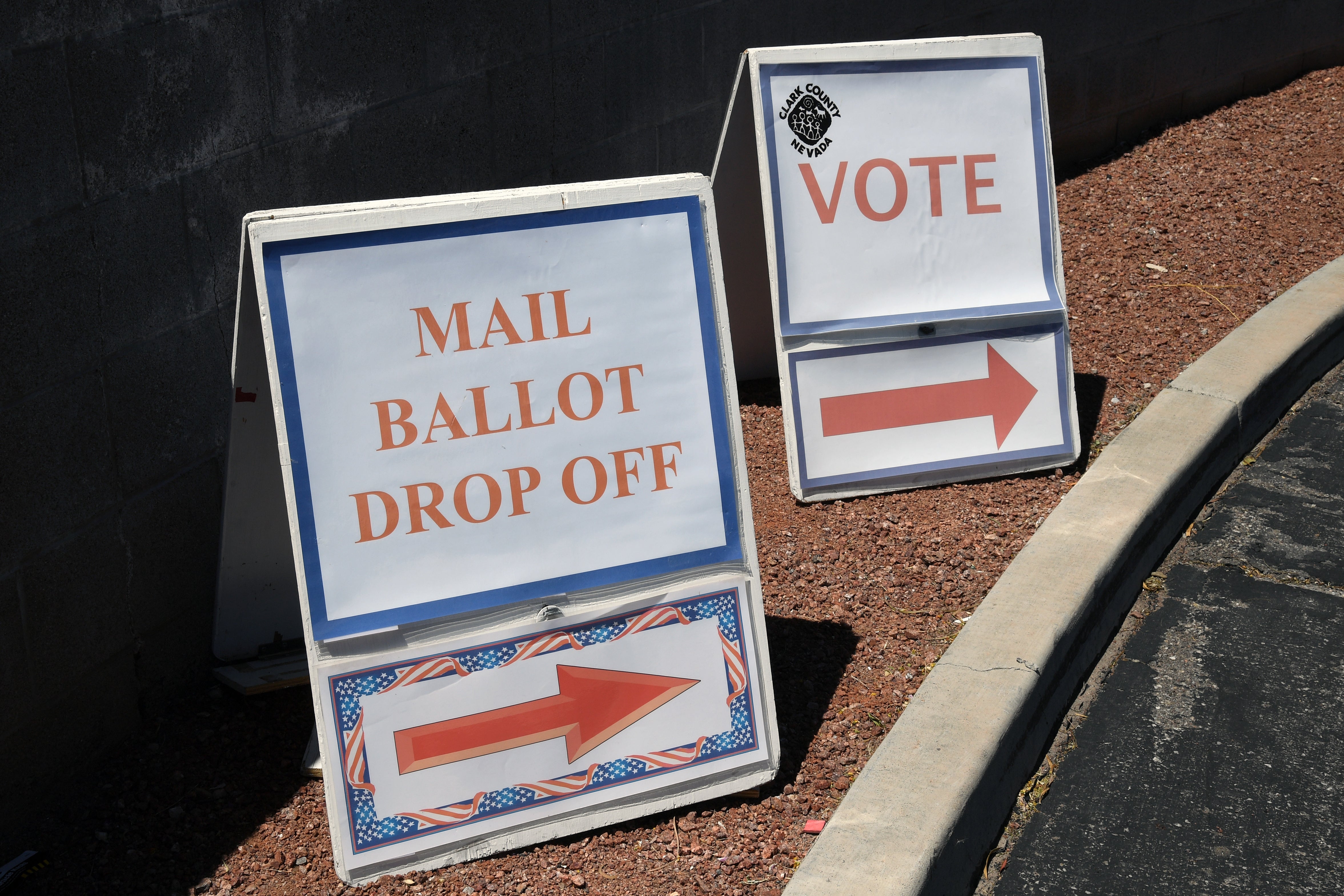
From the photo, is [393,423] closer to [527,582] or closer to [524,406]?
[524,406]

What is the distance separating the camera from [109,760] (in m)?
3.36

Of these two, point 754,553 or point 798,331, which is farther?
point 798,331

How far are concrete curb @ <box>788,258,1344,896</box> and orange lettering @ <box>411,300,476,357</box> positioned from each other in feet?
4.71

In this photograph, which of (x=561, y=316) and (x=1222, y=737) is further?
(x=1222, y=737)

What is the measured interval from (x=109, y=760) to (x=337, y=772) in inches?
37.3

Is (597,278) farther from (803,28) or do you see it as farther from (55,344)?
(803,28)

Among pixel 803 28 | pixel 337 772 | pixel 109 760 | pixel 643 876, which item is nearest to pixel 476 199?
pixel 337 772

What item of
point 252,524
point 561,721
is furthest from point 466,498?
point 252,524

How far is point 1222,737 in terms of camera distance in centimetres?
352

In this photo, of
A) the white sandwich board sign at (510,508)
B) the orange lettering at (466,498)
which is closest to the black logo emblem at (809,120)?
the white sandwich board sign at (510,508)

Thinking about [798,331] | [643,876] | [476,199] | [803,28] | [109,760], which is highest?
[803,28]

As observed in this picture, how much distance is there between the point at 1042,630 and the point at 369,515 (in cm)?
196

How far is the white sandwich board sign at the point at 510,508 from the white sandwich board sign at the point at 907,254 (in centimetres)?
143

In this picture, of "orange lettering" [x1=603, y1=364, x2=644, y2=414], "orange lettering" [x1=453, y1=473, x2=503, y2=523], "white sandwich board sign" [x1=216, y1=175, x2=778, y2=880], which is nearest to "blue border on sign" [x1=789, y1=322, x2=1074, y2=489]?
"white sandwich board sign" [x1=216, y1=175, x2=778, y2=880]
